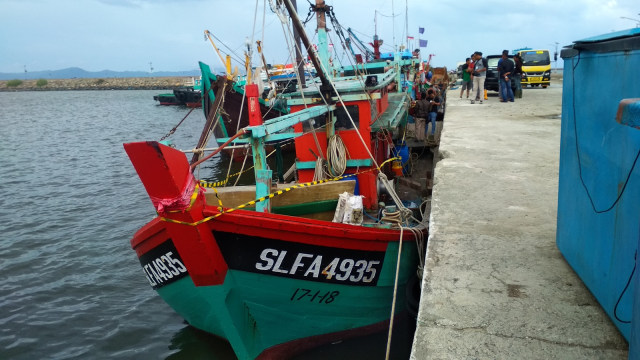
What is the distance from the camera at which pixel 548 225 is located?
427 cm

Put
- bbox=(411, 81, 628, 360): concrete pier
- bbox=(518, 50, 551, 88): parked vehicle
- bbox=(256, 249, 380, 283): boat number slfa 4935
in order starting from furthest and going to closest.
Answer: bbox=(518, 50, 551, 88): parked vehicle
bbox=(256, 249, 380, 283): boat number slfa 4935
bbox=(411, 81, 628, 360): concrete pier

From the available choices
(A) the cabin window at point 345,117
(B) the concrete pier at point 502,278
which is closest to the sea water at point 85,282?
(B) the concrete pier at point 502,278

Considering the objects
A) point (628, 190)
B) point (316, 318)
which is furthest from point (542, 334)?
point (316, 318)

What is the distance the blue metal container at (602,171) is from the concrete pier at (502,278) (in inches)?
7.1

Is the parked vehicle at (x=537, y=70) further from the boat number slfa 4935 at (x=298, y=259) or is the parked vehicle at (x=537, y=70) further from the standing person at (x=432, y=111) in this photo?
the boat number slfa 4935 at (x=298, y=259)

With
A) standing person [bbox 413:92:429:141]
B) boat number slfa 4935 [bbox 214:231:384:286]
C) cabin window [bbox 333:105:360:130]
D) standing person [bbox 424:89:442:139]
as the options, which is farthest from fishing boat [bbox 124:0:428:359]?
standing person [bbox 424:89:442:139]

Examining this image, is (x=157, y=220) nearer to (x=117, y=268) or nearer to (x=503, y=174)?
(x=503, y=174)

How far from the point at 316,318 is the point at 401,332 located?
165cm

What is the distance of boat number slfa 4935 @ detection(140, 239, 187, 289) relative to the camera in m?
4.56

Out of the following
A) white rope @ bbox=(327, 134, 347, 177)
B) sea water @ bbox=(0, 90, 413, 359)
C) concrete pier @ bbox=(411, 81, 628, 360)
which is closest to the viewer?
concrete pier @ bbox=(411, 81, 628, 360)

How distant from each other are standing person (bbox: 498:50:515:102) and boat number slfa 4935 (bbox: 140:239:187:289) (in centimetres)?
1204

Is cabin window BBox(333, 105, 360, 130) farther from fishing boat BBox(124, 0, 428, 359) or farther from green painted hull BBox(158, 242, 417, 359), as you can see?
green painted hull BBox(158, 242, 417, 359)

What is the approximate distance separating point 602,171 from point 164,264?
4.12m

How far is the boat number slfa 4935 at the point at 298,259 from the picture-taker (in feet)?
14.2
